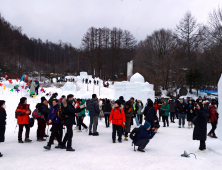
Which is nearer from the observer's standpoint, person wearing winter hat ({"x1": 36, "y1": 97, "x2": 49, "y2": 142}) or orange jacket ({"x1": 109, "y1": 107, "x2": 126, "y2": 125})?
orange jacket ({"x1": 109, "y1": 107, "x2": 126, "y2": 125})

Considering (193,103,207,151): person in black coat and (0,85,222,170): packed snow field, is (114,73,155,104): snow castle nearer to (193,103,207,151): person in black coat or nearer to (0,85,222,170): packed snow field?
(0,85,222,170): packed snow field

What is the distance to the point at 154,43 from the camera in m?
50.4

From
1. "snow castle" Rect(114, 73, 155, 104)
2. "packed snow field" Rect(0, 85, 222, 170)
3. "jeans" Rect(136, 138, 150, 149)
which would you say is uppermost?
"snow castle" Rect(114, 73, 155, 104)

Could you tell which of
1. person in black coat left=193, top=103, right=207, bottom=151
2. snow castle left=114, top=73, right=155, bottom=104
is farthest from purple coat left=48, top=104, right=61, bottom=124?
snow castle left=114, top=73, right=155, bottom=104

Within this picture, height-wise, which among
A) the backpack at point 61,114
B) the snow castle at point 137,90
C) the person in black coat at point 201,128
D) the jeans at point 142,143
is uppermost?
the snow castle at point 137,90

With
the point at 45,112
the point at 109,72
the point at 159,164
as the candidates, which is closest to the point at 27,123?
the point at 45,112

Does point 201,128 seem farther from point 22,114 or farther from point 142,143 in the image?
point 22,114

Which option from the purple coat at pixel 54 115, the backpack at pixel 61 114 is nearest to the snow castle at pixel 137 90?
the purple coat at pixel 54 115

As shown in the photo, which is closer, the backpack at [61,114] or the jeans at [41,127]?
the backpack at [61,114]

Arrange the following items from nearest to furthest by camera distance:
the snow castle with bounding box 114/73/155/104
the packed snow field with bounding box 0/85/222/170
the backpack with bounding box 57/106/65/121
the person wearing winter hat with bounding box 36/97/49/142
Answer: the packed snow field with bounding box 0/85/222/170 → the backpack with bounding box 57/106/65/121 → the person wearing winter hat with bounding box 36/97/49/142 → the snow castle with bounding box 114/73/155/104

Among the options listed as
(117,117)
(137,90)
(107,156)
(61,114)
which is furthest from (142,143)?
(137,90)

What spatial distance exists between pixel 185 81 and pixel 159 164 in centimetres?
3923

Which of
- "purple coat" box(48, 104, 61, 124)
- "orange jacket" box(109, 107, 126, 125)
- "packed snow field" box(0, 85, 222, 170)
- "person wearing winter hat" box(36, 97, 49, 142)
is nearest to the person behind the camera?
"packed snow field" box(0, 85, 222, 170)

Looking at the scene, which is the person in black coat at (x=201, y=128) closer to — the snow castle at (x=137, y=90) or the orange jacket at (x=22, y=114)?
the orange jacket at (x=22, y=114)
